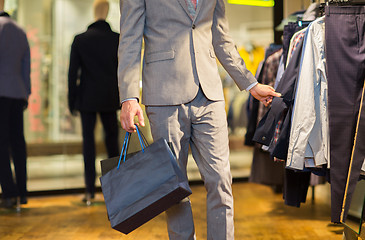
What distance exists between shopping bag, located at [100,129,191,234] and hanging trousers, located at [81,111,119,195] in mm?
2462

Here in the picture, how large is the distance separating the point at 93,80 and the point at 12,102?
0.66 metres

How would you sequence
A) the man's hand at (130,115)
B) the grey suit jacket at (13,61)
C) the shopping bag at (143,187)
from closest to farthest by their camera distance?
the shopping bag at (143,187), the man's hand at (130,115), the grey suit jacket at (13,61)

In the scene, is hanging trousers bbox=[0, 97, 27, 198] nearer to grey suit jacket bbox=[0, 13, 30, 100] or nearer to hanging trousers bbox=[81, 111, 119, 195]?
grey suit jacket bbox=[0, 13, 30, 100]

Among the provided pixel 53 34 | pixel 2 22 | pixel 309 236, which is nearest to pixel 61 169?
pixel 53 34

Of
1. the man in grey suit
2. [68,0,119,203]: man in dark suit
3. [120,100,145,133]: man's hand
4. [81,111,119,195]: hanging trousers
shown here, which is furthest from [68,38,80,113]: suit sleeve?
[120,100,145,133]: man's hand

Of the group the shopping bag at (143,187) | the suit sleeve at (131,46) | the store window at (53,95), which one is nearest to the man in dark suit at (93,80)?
the store window at (53,95)

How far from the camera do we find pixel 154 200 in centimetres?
180

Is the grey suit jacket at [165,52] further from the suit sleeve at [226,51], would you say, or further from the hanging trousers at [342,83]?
the hanging trousers at [342,83]

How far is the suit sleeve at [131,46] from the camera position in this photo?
6.60 ft

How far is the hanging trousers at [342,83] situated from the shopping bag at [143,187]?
1.04 metres

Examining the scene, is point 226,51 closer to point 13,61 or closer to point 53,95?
point 13,61

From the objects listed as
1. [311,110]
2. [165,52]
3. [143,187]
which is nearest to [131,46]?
[165,52]

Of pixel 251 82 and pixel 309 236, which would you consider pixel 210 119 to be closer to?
pixel 251 82

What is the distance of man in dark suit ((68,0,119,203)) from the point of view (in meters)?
4.25
